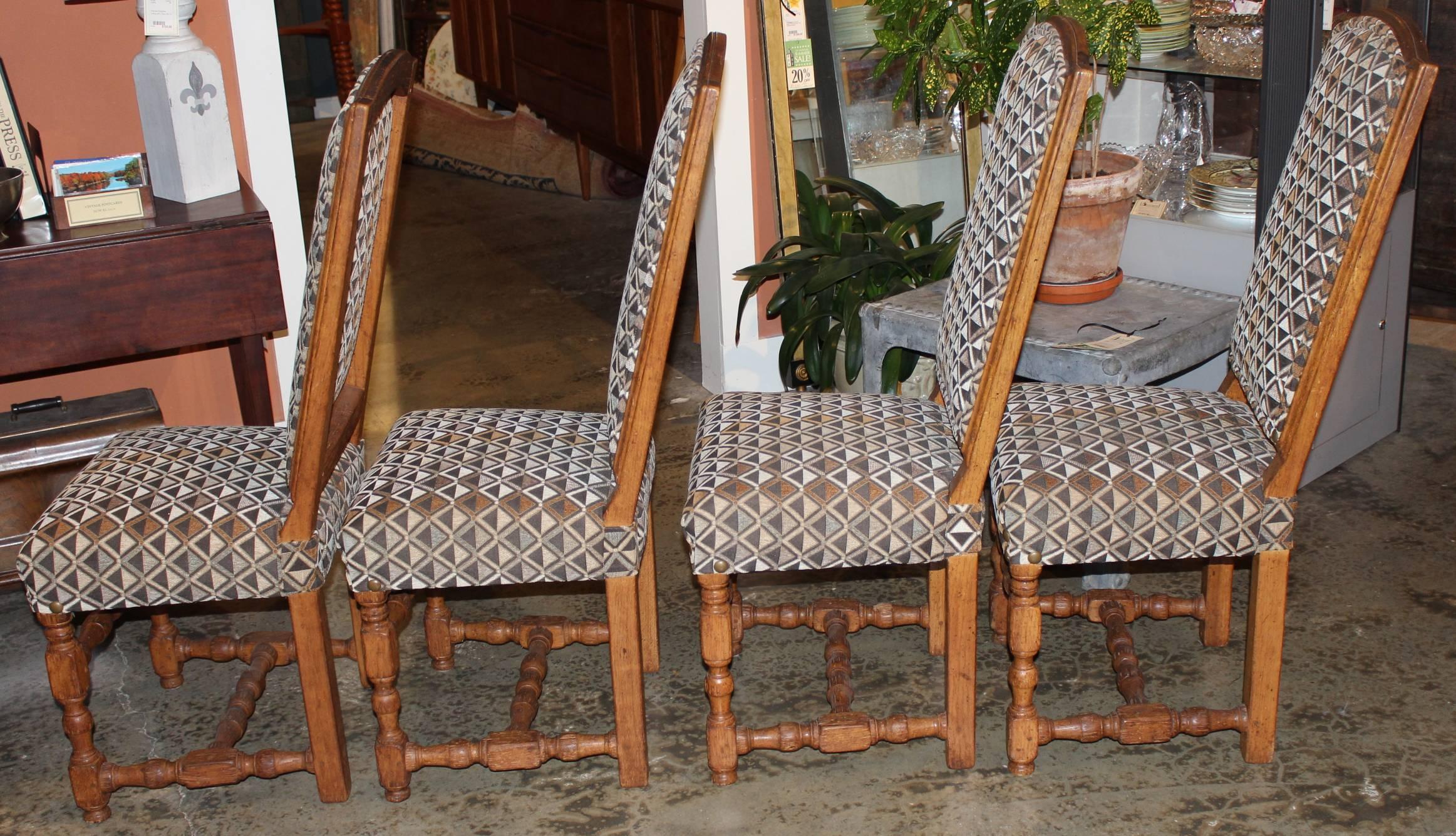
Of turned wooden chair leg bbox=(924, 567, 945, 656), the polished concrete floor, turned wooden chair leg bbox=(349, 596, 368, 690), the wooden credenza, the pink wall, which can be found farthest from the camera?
the wooden credenza

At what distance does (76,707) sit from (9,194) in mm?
1050

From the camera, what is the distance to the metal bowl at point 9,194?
2.59 metres

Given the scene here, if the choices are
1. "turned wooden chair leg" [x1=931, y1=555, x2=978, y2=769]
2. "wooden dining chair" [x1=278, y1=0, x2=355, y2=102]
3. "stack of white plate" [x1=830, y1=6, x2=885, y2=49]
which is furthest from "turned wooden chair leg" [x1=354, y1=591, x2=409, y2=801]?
"wooden dining chair" [x1=278, y1=0, x2=355, y2=102]

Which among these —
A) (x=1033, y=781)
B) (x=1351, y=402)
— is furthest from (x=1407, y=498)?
(x=1033, y=781)

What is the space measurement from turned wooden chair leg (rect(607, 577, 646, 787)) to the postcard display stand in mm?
1354

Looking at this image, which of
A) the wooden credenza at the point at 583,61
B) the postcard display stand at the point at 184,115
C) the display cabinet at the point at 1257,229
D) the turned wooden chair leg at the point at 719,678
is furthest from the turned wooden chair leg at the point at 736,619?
the wooden credenza at the point at 583,61

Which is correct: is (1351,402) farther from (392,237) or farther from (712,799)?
(392,237)

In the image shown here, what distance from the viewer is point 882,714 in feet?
7.84

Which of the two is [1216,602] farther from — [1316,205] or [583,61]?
[583,61]

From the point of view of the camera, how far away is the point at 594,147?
5.74m

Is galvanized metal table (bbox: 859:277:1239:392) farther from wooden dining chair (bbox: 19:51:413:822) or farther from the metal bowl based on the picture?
the metal bowl

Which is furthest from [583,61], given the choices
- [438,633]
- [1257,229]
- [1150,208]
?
[438,633]

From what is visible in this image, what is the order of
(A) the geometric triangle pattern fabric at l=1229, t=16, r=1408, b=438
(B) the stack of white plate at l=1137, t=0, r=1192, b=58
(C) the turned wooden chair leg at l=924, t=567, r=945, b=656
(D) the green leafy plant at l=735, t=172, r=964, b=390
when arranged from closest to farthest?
(A) the geometric triangle pattern fabric at l=1229, t=16, r=1408, b=438
(C) the turned wooden chair leg at l=924, t=567, r=945, b=656
(B) the stack of white plate at l=1137, t=0, r=1192, b=58
(D) the green leafy plant at l=735, t=172, r=964, b=390

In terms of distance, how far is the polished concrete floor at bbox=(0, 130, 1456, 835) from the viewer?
212cm
